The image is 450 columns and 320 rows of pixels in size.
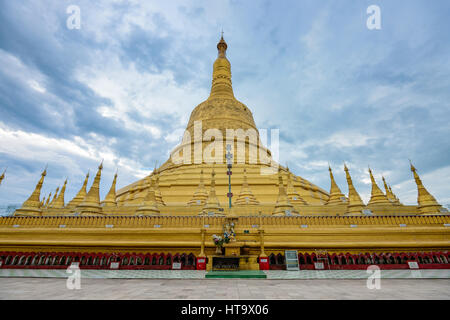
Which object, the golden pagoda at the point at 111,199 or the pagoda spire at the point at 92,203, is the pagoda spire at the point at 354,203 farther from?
the golden pagoda at the point at 111,199

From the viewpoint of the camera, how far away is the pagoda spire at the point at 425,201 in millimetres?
13141

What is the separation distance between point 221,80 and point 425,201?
28620 mm

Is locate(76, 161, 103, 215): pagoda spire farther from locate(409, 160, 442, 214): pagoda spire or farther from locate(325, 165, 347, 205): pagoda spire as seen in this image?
locate(409, 160, 442, 214): pagoda spire

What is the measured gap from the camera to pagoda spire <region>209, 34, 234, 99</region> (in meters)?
32.7

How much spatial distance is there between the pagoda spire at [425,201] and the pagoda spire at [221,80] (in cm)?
2456

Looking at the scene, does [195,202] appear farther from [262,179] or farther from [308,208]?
[308,208]

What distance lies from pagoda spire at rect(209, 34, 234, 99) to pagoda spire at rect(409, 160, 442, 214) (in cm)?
2456

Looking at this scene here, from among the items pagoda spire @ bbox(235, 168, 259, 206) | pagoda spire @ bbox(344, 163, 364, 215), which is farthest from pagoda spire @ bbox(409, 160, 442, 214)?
pagoda spire @ bbox(235, 168, 259, 206)

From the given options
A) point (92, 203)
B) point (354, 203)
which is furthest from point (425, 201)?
point (92, 203)

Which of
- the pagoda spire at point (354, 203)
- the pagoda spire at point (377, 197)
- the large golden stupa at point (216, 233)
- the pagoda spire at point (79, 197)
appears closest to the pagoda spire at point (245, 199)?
the large golden stupa at point (216, 233)

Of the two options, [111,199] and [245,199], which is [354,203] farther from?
[111,199]

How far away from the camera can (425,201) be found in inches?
531
